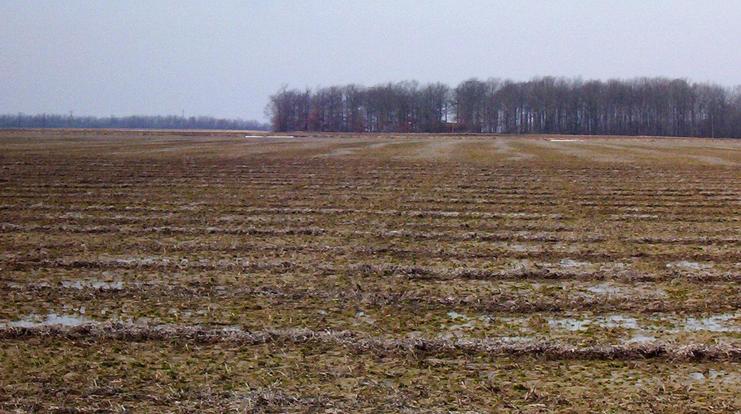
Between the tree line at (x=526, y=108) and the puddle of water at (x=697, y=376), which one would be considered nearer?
the puddle of water at (x=697, y=376)

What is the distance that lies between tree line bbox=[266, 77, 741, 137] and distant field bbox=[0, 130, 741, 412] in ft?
447

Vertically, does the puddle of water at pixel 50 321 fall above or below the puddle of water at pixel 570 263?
below

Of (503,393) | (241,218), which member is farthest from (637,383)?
(241,218)

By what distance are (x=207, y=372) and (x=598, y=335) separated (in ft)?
12.9

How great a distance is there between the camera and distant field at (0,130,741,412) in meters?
6.44

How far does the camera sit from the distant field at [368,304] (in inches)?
253

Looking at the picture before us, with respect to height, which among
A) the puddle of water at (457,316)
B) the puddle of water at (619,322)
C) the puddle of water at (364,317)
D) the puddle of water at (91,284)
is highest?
the puddle of water at (91,284)

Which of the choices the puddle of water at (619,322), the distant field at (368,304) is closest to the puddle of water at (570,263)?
the distant field at (368,304)

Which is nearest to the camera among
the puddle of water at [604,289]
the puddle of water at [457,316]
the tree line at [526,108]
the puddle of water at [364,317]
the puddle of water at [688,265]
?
the puddle of water at [364,317]

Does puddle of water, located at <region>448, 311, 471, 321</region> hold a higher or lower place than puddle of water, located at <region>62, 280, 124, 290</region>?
lower

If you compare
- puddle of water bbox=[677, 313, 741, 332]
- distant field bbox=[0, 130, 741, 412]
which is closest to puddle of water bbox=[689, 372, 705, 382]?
distant field bbox=[0, 130, 741, 412]

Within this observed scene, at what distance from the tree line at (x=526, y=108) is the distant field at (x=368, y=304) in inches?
5367

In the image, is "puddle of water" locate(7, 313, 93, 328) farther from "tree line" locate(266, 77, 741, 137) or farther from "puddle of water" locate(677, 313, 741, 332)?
"tree line" locate(266, 77, 741, 137)

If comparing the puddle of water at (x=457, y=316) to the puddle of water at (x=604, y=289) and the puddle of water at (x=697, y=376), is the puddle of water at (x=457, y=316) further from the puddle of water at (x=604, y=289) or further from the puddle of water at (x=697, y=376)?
the puddle of water at (x=697, y=376)
